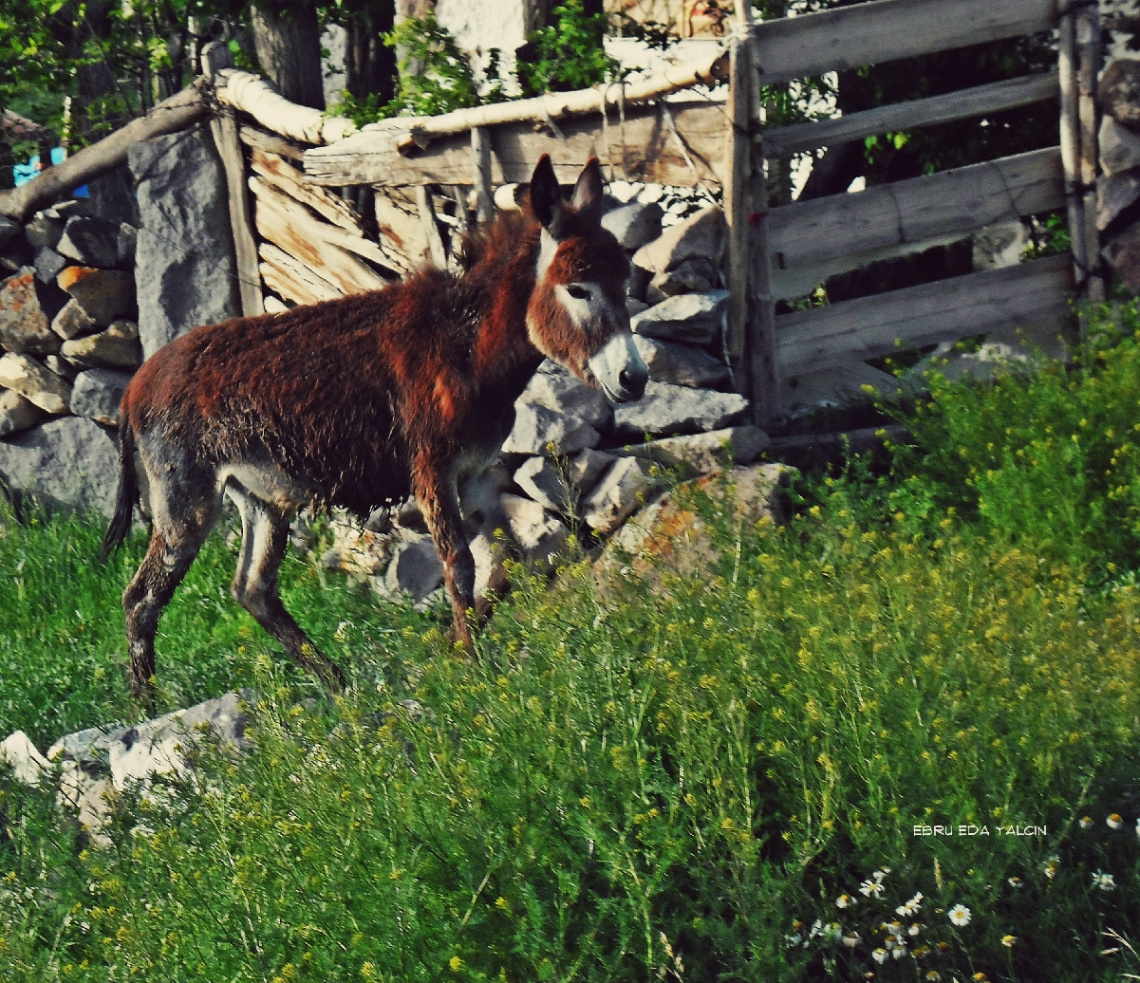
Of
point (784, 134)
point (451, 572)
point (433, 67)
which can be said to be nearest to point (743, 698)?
point (451, 572)

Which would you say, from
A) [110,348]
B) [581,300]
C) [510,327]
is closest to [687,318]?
[510,327]

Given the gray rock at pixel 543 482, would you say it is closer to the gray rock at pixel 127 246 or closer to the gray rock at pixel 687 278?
the gray rock at pixel 687 278

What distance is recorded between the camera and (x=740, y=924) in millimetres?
3043

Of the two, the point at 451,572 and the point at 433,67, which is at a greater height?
the point at 433,67

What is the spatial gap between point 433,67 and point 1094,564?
15.8ft

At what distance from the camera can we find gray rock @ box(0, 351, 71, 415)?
838 centimetres

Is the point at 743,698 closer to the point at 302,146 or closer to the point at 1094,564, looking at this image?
the point at 1094,564

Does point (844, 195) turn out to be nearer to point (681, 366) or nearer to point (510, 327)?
point (681, 366)

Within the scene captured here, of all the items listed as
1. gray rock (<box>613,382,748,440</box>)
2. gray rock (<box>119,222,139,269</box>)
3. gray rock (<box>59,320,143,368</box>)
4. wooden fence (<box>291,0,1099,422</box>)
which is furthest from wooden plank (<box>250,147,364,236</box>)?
gray rock (<box>613,382,748,440</box>)

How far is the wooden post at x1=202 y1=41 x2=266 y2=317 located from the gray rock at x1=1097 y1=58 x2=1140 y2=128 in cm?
504

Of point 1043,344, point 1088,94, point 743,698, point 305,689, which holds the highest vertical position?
point 1088,94

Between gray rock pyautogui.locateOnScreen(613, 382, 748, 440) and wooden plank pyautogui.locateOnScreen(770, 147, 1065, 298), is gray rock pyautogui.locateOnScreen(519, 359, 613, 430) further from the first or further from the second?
wooden plank pyautogui.locateOnScreen(770, 147, 1065, 298)

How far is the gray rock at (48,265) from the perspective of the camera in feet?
27.8

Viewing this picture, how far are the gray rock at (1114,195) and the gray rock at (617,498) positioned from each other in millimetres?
2848
